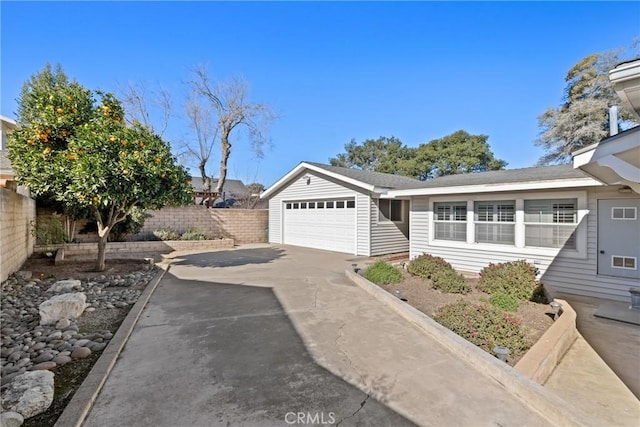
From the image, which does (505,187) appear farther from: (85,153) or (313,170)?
(85,153)

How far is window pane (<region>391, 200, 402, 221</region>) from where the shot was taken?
12492 millimetres

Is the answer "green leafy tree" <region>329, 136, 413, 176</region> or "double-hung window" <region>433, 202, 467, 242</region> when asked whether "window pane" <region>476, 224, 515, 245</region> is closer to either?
"double-hung window" <region>433, 202, 467, 242</region>

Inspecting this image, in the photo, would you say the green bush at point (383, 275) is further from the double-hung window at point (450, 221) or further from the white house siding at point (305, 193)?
the white house siding at point (305, 193)

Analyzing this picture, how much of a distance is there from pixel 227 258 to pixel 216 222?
5.05 metres

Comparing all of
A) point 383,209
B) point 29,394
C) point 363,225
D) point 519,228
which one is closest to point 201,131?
point 363,225

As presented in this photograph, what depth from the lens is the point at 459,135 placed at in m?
29.2

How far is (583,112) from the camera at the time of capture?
17938mm

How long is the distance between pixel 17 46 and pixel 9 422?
8447 mm

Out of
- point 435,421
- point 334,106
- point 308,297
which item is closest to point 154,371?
point 435,421

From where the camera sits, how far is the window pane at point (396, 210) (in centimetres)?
1249

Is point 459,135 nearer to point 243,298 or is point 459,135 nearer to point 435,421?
point 243,298

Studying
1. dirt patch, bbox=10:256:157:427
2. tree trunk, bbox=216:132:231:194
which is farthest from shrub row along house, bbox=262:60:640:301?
tree trunk, bbox=216:132:231:194

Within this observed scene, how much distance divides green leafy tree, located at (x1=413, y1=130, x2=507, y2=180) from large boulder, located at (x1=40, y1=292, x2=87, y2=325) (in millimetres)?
29504

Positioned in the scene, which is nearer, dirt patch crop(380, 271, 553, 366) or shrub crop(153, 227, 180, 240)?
dirt patch crop(380, 271, 553, 366)
